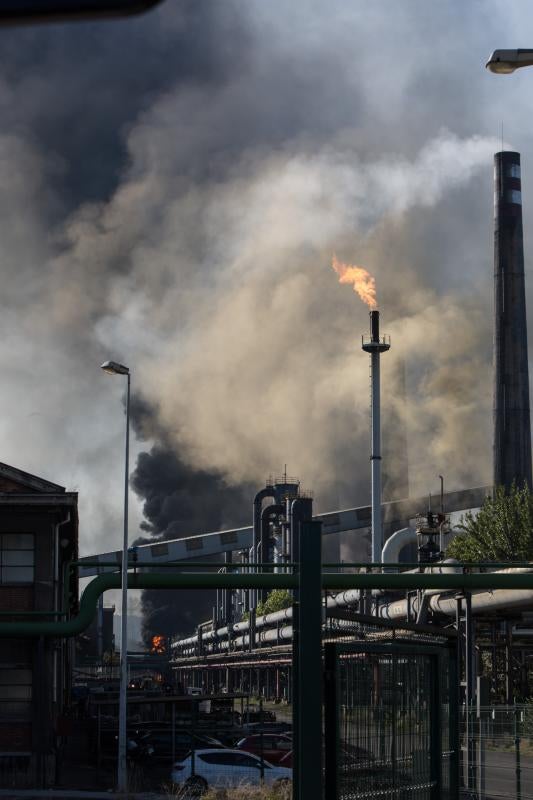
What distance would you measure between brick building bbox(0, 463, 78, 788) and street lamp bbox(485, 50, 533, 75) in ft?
76.8

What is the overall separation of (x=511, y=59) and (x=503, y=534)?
202 feet

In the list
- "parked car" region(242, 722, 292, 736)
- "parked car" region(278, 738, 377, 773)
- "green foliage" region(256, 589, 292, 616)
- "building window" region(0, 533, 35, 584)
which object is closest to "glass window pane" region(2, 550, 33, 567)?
"building window" region(0, 533, 35, 584)

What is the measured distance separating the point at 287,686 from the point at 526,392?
88.3 feet

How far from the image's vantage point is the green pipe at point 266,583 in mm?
19688

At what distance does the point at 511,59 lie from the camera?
11812mm

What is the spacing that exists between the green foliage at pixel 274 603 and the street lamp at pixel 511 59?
86.8m

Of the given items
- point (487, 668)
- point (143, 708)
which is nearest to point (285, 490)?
point (487, 668)

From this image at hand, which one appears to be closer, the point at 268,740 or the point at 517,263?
the point at 268,740

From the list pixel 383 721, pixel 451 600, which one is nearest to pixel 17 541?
pixel 451 600

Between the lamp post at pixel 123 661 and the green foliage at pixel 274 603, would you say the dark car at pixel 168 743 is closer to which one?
the lamp post at pixel 123 661

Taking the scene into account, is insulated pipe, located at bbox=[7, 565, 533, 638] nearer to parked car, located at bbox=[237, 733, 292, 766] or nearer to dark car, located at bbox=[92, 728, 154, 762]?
dark car, located at bbox=[92, 728, 154, 762]

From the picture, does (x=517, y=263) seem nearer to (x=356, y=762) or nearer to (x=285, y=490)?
(x=285, y=490)

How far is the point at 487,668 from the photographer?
57.4 metres

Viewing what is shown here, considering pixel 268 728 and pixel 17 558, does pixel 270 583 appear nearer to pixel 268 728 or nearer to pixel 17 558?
pixel 17 558
